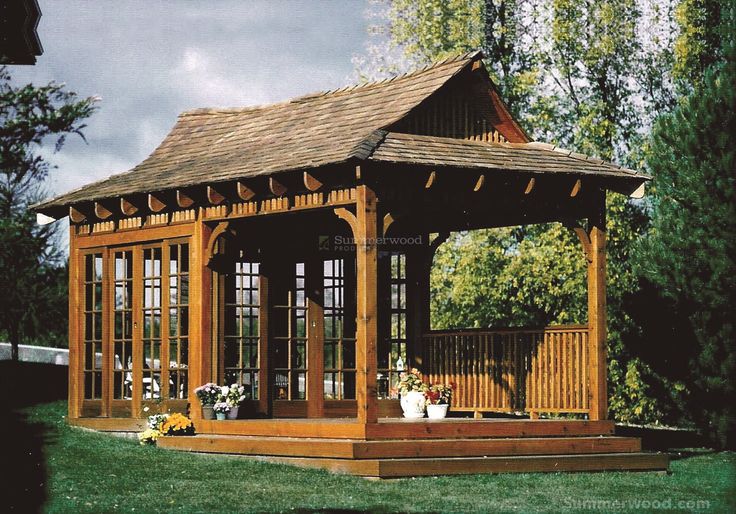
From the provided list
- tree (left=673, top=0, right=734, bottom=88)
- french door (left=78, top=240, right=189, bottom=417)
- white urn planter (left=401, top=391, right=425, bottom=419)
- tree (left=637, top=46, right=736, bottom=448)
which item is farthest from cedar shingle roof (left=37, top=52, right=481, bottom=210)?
tree (left=673, top=0, right=734, bottom=88)

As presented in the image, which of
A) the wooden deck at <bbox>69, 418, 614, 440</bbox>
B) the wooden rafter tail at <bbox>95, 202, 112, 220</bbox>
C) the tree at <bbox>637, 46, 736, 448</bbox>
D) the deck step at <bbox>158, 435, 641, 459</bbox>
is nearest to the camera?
the deck step at <bbox>158, 435, 641, 459</bbox>

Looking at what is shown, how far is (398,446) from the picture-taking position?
41.4 feet

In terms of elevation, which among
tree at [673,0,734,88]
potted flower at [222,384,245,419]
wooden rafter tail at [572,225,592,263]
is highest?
tree at [673,0,734,88]

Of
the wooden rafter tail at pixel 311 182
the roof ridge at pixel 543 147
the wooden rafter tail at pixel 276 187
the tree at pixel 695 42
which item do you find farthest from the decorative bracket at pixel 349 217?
the tree at pixel 695 42

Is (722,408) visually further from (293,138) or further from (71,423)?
(71,423)

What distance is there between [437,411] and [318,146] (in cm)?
362

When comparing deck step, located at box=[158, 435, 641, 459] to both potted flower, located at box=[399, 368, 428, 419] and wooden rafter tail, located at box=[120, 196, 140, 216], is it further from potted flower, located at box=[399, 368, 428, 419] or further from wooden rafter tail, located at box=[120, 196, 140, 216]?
wooden rafter tail, located at box=[120, 196, 140, 216]

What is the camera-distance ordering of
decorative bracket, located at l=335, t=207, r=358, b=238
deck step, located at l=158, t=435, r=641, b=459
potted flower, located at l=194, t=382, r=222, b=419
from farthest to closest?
potted flower, located at l=194, t=382, r=222, b=419
decorative bracket, located at l=335, t=207, r=358, b=238
deck step, located at l=158, t=435, r=641, b=459

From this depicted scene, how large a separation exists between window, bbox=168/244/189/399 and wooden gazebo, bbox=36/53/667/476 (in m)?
0.03

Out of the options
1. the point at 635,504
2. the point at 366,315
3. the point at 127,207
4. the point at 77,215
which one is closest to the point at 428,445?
the point at 366,315

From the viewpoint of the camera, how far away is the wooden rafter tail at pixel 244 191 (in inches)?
569

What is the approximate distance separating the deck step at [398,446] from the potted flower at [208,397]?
1.35ft

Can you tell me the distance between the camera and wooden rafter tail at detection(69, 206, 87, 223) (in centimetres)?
1738

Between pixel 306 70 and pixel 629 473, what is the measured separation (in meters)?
24.9
